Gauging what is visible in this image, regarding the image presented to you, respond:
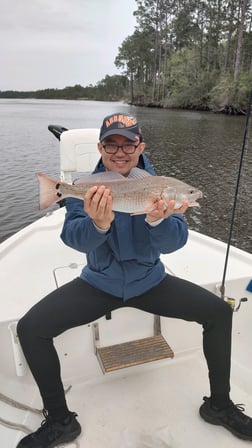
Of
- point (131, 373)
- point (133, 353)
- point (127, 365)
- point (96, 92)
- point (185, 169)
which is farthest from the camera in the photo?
point (96, 92)

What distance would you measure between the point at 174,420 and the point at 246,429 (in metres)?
0.54

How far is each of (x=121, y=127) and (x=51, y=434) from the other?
220 centimetres

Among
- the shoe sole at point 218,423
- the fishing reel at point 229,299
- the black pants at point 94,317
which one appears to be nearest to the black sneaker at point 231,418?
the shoe sole at point 218,423

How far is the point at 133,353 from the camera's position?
300 centimetres

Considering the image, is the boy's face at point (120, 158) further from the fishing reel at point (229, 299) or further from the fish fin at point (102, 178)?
the fishing reel at point (229, 299)

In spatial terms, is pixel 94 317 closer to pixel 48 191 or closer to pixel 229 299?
pixel 48 191

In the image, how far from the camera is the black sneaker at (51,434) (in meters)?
2.28

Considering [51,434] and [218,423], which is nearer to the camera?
[51,434]

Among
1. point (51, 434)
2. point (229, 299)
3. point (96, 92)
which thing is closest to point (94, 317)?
point (51, 434)

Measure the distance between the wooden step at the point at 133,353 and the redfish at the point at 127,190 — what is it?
4.73ft

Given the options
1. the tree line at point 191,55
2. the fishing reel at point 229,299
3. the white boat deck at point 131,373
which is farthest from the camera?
the tree line at point 191,55

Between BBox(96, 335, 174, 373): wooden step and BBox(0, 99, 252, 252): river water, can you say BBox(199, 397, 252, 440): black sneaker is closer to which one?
BBox(96, 335, 174, 373): wooden step

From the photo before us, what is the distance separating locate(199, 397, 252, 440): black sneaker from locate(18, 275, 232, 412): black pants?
16 cm

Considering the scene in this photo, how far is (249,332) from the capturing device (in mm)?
3330
